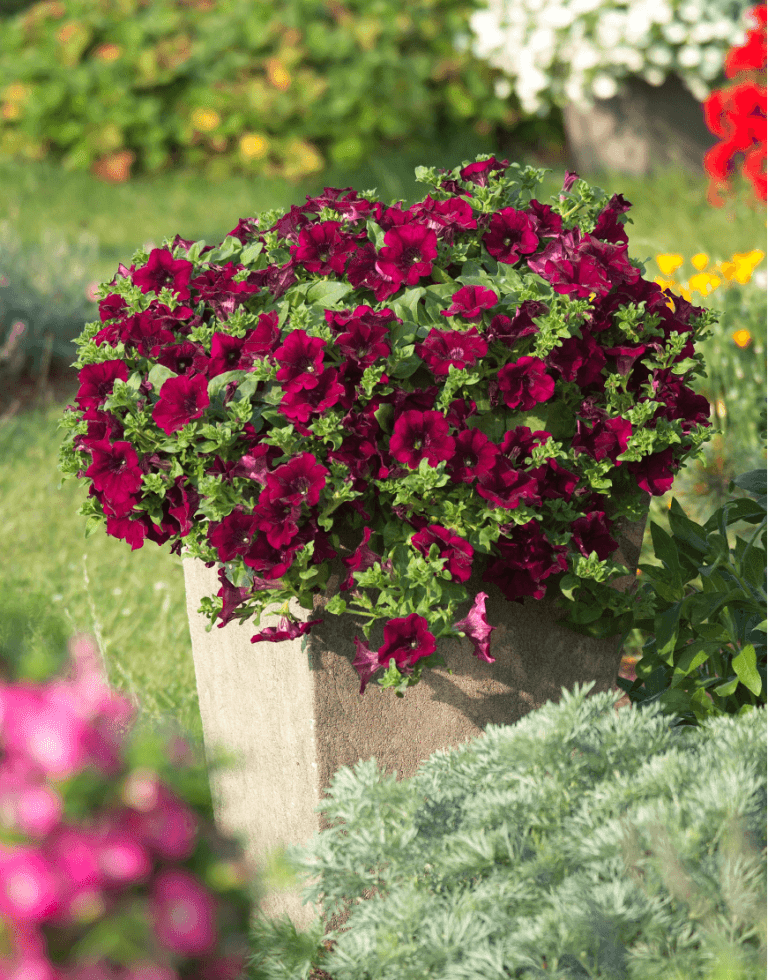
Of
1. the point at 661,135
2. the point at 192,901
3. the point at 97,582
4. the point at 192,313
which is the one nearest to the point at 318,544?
the point at 192,313

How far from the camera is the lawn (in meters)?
3.14

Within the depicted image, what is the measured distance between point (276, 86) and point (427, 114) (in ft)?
4.37

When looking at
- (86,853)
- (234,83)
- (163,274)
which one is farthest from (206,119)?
(86,853)

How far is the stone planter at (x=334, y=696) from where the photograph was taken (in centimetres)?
189

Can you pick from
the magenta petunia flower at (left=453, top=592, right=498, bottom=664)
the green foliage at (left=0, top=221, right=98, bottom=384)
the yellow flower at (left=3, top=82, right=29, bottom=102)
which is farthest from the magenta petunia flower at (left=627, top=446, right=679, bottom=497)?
the yellow flower at (left=3, top=82, right=29, bottom=102)

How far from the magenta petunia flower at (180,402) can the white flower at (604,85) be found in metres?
6.99

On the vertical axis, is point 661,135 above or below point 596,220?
above

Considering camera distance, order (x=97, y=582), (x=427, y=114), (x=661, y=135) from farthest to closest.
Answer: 1. (x=427, y=114)
2. (x=661, y=135)
3. (x=97, y=582)

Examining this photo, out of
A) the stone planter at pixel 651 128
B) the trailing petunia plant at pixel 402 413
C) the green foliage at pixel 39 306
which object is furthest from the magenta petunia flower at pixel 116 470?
the stone planter at pixel 651 128

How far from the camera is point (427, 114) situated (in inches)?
362

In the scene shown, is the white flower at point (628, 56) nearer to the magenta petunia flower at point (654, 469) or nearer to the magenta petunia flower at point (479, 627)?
the magenta petunia flower at point (654, 469)

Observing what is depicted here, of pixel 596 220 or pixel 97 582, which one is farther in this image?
pixel 97 582

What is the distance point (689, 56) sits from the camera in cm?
771

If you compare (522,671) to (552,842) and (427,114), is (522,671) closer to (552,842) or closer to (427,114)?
(552,842)
